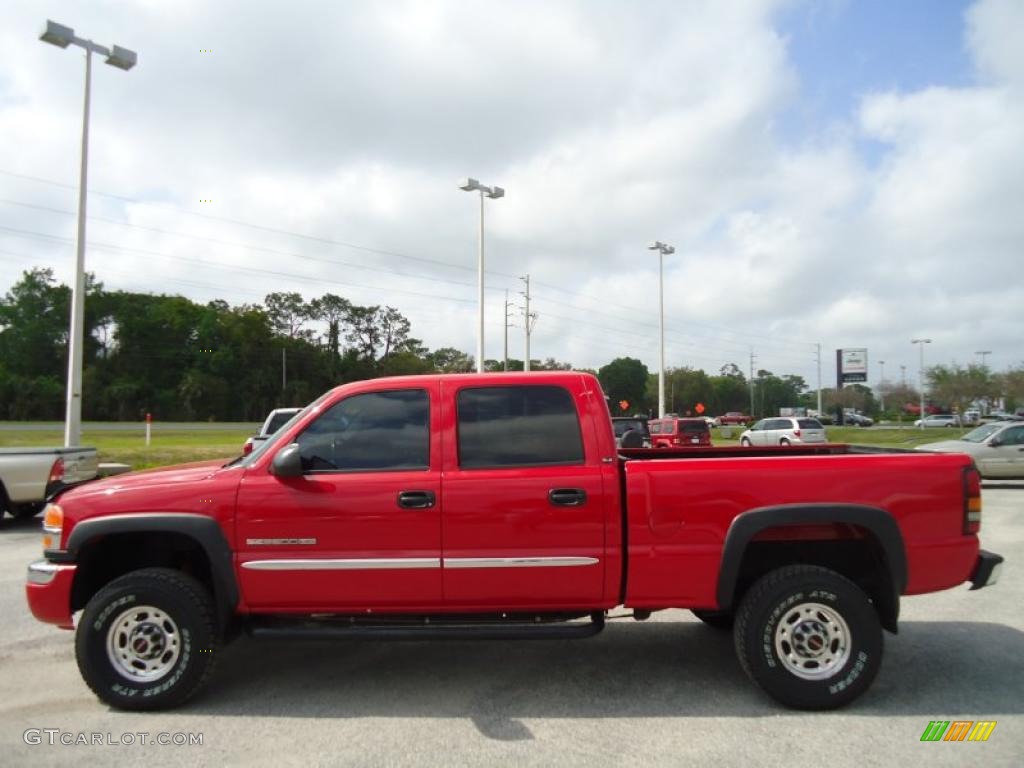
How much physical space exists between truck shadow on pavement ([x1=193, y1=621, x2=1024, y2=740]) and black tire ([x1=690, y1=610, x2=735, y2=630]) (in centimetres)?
10

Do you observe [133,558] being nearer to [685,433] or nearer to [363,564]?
[363,564]

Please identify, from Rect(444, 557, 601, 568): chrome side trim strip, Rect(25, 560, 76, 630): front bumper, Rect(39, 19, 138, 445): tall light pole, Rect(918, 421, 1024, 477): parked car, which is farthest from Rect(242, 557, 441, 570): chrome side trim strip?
Rect(918, 421, 1024, 477): parked car

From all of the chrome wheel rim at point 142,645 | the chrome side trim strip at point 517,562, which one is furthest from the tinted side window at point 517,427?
the chrome wheel rim at point 142,645

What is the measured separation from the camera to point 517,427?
15.1ft

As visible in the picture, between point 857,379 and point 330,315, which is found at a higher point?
point 330,315

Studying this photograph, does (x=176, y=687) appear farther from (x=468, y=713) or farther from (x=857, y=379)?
(x=857, y=379)

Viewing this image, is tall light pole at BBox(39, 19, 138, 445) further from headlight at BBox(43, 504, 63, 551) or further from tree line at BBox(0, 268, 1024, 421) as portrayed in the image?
tree line at BBox(0, 268, 1024, 421)

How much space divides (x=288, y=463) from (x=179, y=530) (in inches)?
28.9

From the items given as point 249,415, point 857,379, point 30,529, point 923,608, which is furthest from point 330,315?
point 923,608

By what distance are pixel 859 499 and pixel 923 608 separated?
307 cm

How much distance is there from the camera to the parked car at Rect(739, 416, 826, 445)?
30.2 metres

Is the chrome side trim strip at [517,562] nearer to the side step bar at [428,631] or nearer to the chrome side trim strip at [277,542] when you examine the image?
the side step bar at [428,631]

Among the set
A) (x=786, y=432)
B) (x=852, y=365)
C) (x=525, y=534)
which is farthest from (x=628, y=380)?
(x=525, y=534)

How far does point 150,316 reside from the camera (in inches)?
3297
